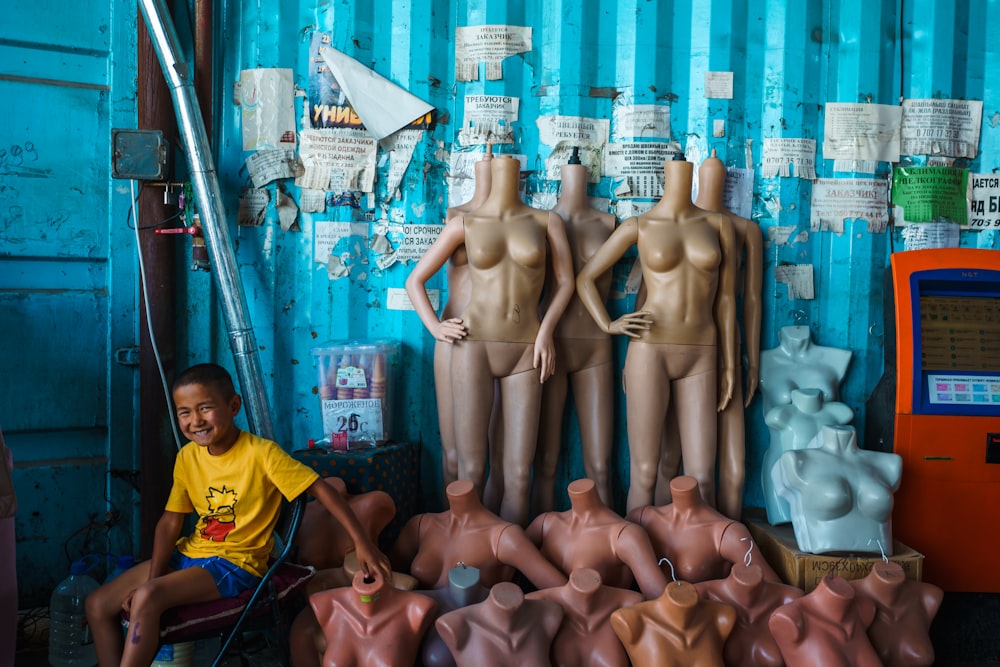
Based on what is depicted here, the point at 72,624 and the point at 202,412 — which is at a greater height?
the point at 202,412

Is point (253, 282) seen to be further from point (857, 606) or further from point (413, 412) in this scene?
point (857, 606)

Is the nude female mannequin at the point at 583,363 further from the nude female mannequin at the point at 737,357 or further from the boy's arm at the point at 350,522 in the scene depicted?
the boy's arm at the point at 350,522

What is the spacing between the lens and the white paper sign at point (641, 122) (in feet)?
12.3

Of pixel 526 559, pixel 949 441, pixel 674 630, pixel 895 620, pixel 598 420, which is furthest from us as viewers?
pixel 598 420

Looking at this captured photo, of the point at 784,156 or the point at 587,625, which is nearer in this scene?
the point at 587,625

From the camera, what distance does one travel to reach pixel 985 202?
3857 millimetres

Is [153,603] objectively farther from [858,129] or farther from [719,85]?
[858,129]

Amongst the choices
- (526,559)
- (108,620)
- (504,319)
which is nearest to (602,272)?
(504,319)

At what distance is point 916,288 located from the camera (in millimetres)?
3383

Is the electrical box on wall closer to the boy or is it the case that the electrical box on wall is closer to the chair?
the boy

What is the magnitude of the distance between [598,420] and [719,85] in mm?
1654

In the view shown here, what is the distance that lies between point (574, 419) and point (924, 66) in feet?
7.72

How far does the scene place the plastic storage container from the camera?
3.55 m

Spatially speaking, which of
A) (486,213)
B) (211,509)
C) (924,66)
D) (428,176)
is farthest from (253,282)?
(924,66)
